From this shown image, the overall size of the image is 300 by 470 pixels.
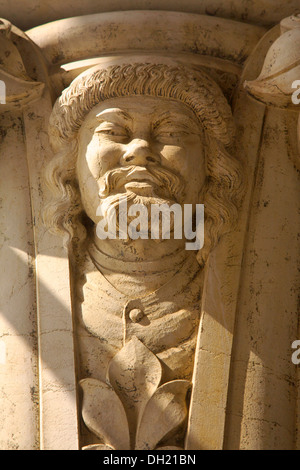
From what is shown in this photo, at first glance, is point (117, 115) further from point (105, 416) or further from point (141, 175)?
point (105, 416)

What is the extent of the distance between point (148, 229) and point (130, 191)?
0.55 ft

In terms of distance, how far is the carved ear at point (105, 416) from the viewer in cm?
401

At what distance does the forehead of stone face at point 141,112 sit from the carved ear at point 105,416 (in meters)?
1.04

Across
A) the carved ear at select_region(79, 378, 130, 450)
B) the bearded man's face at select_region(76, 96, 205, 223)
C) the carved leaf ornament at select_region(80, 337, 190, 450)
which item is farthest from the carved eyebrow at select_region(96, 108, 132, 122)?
the carved ear at select_region(79, 378, 130, 450)

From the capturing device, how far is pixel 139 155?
13.7 feet

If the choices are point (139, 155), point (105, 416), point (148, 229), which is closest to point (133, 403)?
point (105, 416)

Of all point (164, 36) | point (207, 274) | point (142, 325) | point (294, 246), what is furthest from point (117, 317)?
point (164, 36)

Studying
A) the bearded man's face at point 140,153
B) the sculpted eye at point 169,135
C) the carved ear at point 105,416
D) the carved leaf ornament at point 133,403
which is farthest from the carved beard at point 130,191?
the carved ear at point 105,416

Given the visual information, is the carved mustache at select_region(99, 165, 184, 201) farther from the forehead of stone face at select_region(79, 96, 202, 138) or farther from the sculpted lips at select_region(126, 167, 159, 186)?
the forehead of stone face at select_region(79, 96, 202, 138)

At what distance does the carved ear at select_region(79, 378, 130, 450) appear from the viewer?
4008 millimetres

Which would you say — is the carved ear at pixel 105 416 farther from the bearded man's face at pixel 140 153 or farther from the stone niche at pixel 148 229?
the bearded man's face at pixel 140 153

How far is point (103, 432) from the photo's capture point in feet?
13.2

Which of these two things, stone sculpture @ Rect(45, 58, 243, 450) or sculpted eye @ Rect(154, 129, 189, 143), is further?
sculpted eye @ Rect(154, 129, 189, 143)

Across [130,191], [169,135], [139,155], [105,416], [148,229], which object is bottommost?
[105,416]
